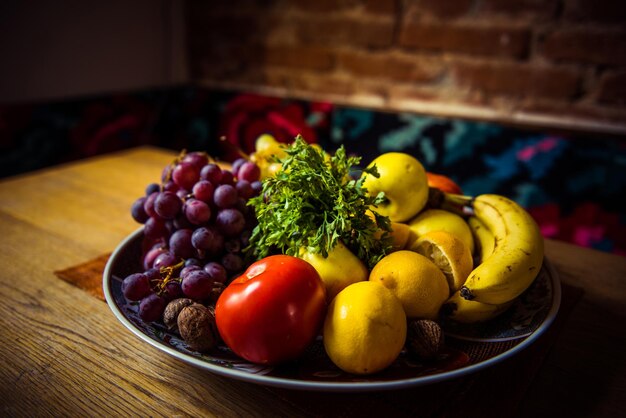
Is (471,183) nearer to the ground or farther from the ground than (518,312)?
nearer to the ground

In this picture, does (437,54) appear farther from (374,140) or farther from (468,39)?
(374,140)

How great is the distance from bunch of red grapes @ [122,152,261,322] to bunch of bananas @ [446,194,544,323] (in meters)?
0.30

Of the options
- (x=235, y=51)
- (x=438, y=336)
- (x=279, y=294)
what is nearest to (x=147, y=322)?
(x=279, y=294)

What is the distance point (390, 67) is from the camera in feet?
5.42

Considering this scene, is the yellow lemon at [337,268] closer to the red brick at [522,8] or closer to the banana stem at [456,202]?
the banana stem at [456,202]

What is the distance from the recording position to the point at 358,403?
0.49 m

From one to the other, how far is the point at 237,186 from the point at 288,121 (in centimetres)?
92

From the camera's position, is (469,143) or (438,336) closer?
(438,336)

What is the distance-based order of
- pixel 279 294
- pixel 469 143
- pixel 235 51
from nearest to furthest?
pixel 279 294, pixel 469 143, pixel 235 51

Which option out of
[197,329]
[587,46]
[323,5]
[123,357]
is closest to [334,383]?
[197,329]

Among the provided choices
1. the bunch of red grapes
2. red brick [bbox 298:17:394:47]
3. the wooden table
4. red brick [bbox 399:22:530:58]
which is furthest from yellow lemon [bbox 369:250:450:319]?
red brick [bbox 298:17:394:47]

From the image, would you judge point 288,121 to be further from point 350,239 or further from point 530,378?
point 530,378

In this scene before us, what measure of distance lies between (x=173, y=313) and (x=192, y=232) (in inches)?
5.8

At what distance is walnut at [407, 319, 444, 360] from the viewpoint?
1.61 ft
